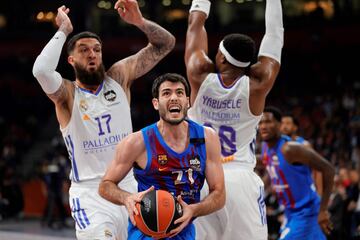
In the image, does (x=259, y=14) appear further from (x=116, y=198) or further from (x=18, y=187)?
(x=116, y=198)

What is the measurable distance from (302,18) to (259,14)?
245 cm

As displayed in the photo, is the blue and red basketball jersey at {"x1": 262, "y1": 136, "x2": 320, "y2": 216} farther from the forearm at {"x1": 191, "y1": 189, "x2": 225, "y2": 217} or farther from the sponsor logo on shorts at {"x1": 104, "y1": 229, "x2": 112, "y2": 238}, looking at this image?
the forearm at {"x1": 191, "y1": 189, "x2": 225, "y2": 217}

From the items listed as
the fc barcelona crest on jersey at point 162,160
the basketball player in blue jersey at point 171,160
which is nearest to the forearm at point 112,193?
the basketball player in blue jersey at point 171,160

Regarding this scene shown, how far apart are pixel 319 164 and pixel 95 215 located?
2.85m

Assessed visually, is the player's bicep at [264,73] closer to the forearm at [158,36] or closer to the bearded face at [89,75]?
the forearm at [158,36]

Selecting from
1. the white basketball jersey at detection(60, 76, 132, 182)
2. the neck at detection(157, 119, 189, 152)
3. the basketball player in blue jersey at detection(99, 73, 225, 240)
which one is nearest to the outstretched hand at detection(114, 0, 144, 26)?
the white basketball jersey at detection(60, 76, 132, 182)

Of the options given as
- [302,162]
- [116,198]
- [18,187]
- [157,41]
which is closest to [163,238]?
[116,198]

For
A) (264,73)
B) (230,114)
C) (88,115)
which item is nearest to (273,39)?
(264,73)

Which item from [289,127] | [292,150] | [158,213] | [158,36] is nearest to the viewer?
[158,213]

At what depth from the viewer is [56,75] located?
5922mm

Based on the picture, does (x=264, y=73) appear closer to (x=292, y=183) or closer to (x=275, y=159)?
(x=275, y=159)

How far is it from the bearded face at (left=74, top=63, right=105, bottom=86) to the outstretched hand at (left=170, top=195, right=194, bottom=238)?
5.40 feet

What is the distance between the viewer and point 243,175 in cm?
617

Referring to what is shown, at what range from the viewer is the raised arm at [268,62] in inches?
244
